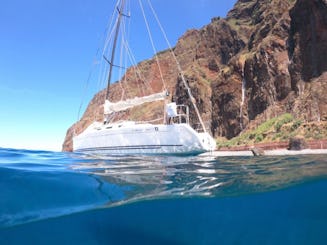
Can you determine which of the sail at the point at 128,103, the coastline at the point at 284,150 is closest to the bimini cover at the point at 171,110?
the sail at the point at 128,103

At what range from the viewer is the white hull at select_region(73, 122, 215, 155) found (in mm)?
16500

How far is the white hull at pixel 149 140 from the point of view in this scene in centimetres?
1650

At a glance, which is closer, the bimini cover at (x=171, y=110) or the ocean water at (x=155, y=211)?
the ocean water at (x=155, y=211)

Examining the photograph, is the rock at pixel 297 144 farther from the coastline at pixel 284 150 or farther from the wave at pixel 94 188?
the wave at pixel 94 188

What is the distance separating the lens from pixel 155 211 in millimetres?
3992

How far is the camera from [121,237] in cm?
337

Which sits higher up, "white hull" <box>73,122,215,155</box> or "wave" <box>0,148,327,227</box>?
"white hull" <box>73,122,215,155</box>

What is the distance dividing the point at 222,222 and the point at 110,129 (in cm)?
1624

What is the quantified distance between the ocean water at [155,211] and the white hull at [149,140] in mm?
11400

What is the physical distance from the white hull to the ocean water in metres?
11.4

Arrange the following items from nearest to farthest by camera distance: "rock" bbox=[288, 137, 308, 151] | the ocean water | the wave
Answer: the ocean water, the wave, "rock" bbox=[288, 137, 308, 151]

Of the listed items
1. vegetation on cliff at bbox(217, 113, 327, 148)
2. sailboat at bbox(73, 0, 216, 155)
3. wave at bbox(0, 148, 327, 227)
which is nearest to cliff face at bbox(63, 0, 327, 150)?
vegetation on cliff at bbox(217, 113, 327, 148)

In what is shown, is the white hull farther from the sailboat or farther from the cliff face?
the cliff face

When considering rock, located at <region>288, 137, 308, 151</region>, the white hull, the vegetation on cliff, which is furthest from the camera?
the vegetation on cliff
